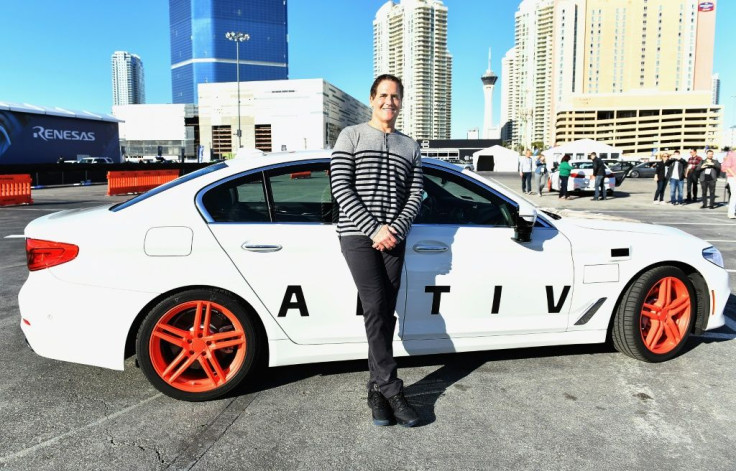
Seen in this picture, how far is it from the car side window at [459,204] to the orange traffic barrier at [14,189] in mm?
16377

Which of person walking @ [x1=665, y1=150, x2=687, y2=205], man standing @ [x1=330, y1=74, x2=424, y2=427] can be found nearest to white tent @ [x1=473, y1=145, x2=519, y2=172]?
person walking @ [x1=665, y1=150, x2=687, y2=205]

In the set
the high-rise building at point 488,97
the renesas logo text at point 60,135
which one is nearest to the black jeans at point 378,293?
the renesas logo text at point 60,135

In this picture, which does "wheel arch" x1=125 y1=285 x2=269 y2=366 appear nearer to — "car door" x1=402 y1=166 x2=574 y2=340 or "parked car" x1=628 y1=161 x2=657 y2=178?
"car door" x1=402 y1=166 x2=574 y2=340

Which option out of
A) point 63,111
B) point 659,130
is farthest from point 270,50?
point 63,111

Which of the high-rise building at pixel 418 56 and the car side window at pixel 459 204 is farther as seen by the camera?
the high-rise building at pixel 418 56

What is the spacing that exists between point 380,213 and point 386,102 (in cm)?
60

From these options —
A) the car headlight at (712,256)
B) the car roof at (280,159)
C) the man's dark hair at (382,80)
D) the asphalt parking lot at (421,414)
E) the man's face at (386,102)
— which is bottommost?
the asphalt parking lot at (421,414)

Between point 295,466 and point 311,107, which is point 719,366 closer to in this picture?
point 295,466

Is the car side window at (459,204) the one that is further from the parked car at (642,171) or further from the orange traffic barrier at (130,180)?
the parked car at (642,171)

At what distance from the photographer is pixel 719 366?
367 cm

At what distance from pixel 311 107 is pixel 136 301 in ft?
471

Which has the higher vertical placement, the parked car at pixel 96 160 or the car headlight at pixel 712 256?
the parked car at pixel 96 160

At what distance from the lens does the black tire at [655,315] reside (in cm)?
355

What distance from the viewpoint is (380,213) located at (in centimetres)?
274
